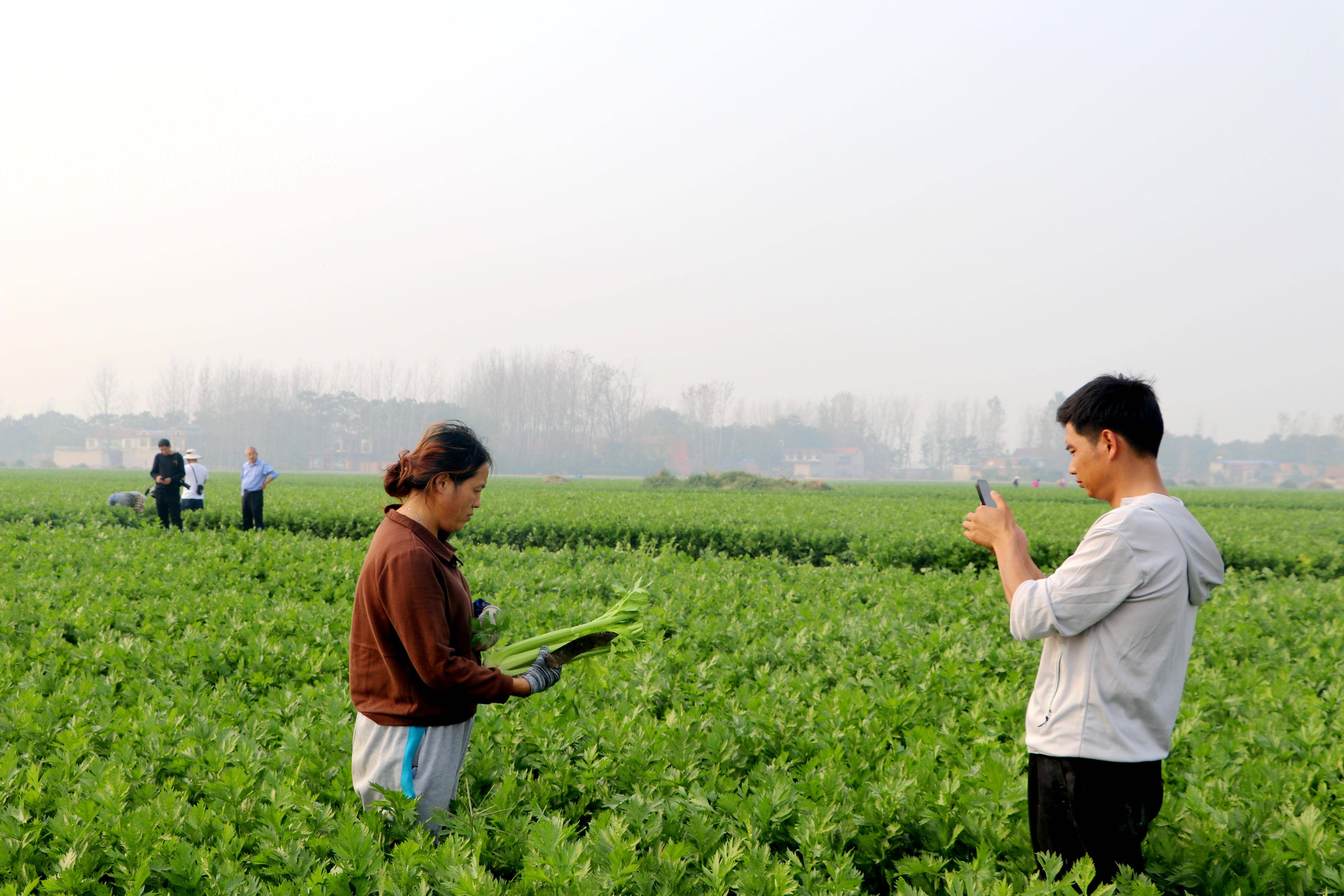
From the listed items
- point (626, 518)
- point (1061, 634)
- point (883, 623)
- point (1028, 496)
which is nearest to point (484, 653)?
point (1061, 634)

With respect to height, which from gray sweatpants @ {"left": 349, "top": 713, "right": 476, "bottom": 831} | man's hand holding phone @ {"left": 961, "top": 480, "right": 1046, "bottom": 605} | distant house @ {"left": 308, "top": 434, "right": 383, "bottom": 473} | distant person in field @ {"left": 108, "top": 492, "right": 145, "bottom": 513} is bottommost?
distant house @ {"left": 308, "top": 434, "right": 383, "bottom": 473}

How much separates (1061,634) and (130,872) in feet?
8.85

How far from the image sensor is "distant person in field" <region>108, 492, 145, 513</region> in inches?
670

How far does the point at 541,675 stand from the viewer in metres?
2.37

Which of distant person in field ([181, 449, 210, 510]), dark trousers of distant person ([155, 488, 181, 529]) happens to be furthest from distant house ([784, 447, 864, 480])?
dark trousers of distant person ([155, 488, 181, 529])

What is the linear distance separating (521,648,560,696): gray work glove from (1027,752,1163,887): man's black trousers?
1420 mm

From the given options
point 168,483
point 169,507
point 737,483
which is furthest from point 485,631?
point 737,483

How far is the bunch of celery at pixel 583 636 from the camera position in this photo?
2500 millimetres

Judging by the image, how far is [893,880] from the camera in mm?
2646

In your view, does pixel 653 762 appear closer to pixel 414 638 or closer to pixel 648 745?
pixel 648 745

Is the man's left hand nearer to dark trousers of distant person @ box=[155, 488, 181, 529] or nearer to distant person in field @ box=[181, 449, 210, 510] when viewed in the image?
dark trousers of distant person @ box=[155, 488, 181, 529]

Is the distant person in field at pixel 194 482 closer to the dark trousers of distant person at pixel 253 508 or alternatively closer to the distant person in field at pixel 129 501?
the dark trousers of distant person at pixel 253 508

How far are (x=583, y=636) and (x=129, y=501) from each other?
742 inches

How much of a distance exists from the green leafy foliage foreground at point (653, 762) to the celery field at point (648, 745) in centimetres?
2
